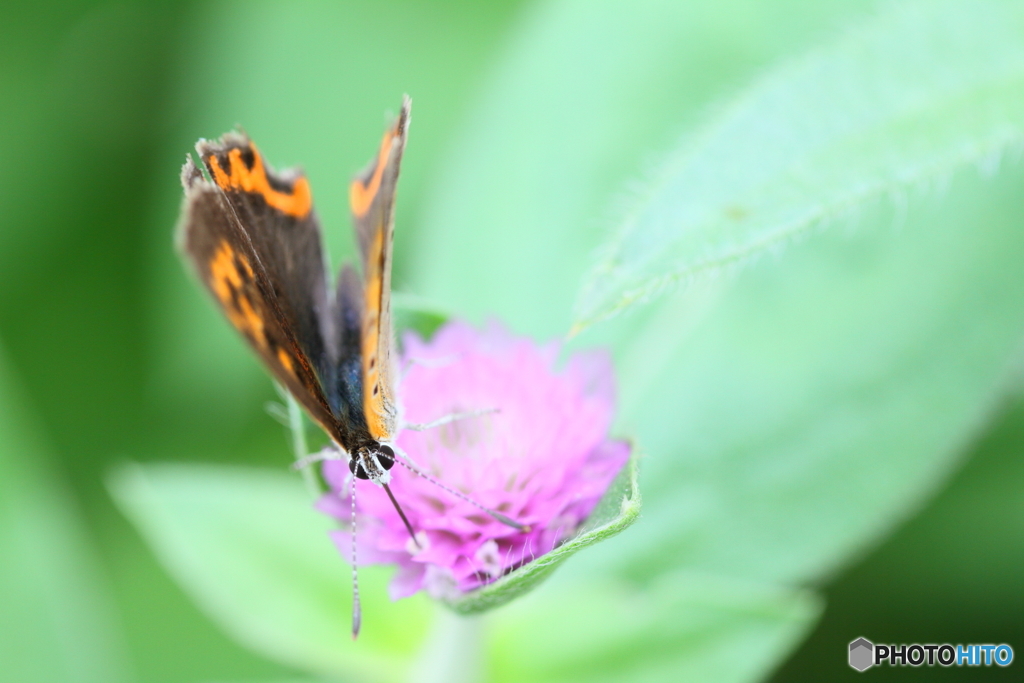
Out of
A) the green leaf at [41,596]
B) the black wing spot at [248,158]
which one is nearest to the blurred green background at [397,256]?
the green leaf at [41,596]

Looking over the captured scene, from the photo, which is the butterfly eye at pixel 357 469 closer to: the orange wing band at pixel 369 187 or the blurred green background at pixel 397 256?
the orange wing band at pixel 369 187

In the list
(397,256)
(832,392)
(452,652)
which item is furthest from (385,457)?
(397,256)

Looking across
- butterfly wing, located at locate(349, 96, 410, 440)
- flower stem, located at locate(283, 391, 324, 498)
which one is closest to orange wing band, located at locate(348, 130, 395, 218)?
butterfly wing, located at locate(349, 96, 410, 440)

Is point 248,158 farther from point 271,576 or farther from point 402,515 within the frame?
point 271,576

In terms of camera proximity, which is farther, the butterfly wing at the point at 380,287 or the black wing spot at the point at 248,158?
the black wing spot at the point at 248,158

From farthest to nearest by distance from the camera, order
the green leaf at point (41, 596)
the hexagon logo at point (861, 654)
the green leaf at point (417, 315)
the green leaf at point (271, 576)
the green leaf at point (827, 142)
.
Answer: the green leaf at point (41, 596) → the hexagon logo at point (861, 654) → the green leaf at point (271, 576) → the green leaf at point (417, 315) → the green leaf at point (827, 142)

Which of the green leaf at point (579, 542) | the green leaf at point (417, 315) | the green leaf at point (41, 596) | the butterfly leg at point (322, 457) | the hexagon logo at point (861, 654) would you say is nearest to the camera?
the green leaf at point (579, 542)
